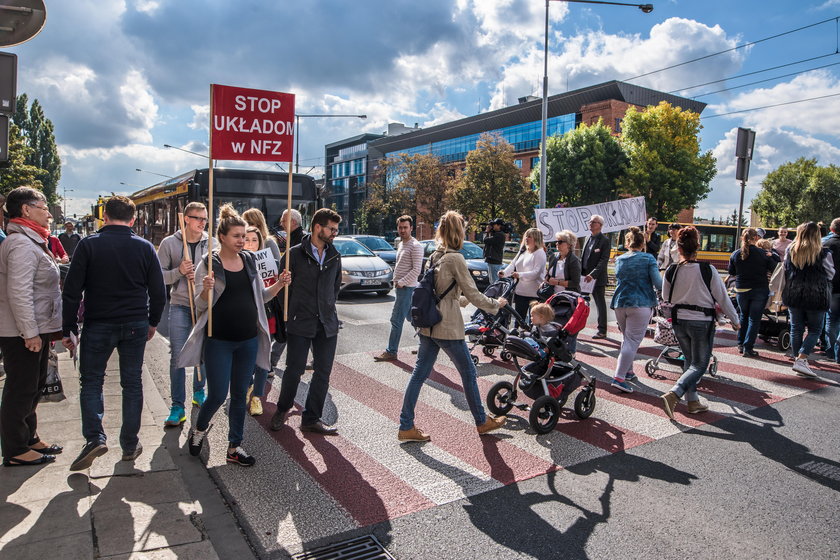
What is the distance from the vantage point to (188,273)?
472 cm

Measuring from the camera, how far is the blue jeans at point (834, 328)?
26.5 feet

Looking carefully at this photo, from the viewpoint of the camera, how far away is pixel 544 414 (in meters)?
5.13

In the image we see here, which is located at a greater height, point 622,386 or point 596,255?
point 596,255

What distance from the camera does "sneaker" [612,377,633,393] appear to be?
644 cm

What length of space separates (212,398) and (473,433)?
2191 mm

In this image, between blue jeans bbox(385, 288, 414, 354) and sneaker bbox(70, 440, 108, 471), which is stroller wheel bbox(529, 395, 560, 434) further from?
sneaker bbox(70, 440, 108, 471)

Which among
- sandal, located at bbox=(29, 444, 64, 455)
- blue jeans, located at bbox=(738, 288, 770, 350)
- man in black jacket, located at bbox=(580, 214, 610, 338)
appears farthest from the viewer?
man in black jacket, located at bbox=(580, 214, 610, 338)

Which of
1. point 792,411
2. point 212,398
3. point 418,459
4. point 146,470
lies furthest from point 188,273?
point 792,411

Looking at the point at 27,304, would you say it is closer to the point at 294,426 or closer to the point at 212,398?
the point at 212,398

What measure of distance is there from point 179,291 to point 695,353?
192 inches

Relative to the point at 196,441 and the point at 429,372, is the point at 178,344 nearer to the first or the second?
the point at 196,441

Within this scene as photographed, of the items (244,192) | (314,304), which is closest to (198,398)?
(314,304)

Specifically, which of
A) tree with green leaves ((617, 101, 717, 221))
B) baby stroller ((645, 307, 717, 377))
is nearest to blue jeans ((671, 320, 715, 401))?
baby stroller ((645, 307, 717, 377))

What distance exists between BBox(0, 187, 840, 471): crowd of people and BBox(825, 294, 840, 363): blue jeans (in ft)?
11.5
